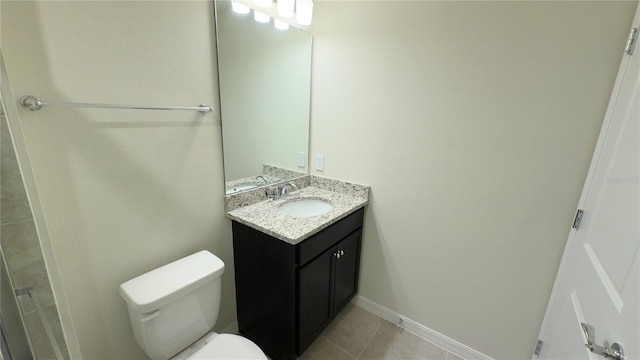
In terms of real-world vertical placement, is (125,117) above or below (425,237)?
above

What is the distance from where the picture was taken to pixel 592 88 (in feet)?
3.66

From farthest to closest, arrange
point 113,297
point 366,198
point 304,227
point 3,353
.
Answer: point 366,198, point 304,227, point 113,297, point 3,353

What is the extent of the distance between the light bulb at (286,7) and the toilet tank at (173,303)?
1.44 meters

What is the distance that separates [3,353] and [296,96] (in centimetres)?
170

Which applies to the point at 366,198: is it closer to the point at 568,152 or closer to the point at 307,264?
the point at 307,264

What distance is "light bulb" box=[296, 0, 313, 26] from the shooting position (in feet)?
5.28

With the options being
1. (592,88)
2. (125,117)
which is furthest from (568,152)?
(125,117)

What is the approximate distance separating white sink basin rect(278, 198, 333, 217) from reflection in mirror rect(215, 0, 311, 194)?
24 centimetres

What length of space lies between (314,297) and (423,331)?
2.79 ft

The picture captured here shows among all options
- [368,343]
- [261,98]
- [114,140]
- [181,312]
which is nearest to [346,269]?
[368,343]

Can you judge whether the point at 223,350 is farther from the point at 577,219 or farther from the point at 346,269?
the point at 577,219

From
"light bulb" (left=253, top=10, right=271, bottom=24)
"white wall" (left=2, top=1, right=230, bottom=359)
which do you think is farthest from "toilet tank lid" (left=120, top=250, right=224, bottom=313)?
"light bulb" (left=253, top=10, right=271, bottom=24)

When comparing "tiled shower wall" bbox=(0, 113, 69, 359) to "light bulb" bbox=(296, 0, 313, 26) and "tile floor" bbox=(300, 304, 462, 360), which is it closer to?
"tile floor" bbox=(300, 304, 462, 360)

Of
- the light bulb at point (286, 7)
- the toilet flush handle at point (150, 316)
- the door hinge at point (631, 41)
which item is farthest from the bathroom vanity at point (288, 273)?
the door hinge at point (631, 41)
